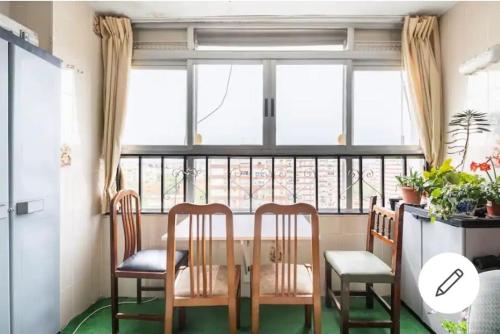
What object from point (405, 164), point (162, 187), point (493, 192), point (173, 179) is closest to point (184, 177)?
point (173, 179)

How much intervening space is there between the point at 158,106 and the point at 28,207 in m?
1.39

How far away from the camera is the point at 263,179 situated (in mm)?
2645

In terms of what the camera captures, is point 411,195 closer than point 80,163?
Yes

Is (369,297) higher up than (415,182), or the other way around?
(415,182)

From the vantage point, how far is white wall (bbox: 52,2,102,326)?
6.82 ft

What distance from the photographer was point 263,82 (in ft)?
8.57

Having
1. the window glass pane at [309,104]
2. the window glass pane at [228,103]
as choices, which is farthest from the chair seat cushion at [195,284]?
the window glass pane at [309,104]

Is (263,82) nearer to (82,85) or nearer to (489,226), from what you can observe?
(82,85)

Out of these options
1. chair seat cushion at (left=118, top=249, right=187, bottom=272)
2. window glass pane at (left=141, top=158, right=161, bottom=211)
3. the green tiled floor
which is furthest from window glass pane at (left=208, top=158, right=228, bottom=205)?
the green tiled floor

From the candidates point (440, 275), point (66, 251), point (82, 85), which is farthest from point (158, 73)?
point (440, 275)

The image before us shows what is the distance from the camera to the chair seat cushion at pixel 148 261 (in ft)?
6.21

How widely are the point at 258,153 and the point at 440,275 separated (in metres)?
1.79

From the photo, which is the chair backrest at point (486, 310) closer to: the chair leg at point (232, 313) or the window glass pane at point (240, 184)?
the chair leg at point (232, 313)

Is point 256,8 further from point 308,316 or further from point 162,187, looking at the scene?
point 308,316
